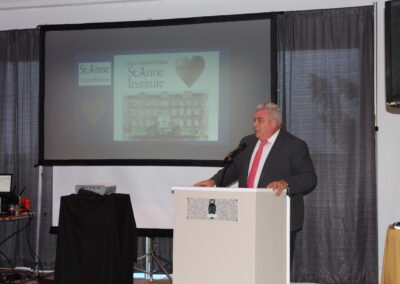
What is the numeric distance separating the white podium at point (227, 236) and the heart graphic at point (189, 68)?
2.33 meters

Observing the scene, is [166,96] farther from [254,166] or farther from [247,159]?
[254,166]

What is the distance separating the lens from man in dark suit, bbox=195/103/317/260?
365cm

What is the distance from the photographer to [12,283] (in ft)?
16.7

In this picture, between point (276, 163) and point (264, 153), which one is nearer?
point (276, 163)

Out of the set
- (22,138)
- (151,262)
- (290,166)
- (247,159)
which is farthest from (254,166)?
(22,138)

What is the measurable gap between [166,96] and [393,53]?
256 centimetres

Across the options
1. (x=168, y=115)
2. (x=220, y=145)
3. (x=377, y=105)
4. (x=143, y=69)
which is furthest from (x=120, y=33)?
(x=377, y=105)

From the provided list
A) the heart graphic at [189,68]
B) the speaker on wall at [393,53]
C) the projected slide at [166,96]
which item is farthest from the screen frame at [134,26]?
the speaker on wall at [393,53]

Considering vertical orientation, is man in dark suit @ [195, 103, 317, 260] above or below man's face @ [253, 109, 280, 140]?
below

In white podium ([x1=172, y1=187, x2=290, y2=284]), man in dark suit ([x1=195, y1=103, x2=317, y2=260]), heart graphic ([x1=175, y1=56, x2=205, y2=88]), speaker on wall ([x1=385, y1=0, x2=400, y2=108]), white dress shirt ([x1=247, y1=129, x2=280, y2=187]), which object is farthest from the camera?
heart graphic ([x1=175, y1=56, x2=205, y2=88])

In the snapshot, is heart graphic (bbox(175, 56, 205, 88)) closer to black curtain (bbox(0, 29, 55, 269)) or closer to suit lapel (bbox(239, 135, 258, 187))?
suit lapel (bbox(239, 135, 258, 187))

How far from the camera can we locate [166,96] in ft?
17.0

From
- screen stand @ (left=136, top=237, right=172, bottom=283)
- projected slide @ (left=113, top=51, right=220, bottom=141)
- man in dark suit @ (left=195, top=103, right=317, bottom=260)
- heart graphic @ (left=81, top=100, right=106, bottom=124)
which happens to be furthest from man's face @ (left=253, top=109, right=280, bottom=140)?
heart graphic @ (left=81, top=100, right=106, bottom=124)

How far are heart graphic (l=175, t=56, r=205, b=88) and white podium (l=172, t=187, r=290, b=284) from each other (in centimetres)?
233
